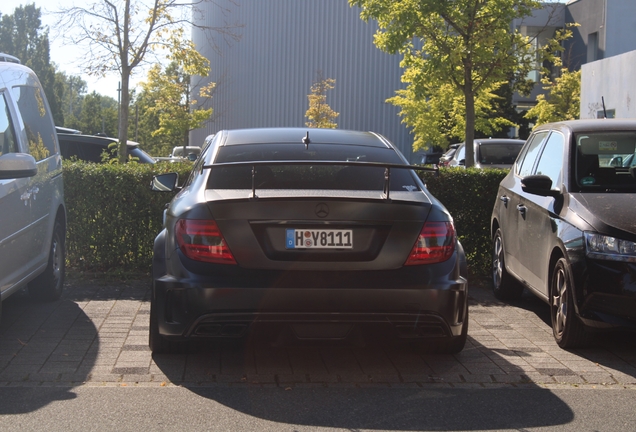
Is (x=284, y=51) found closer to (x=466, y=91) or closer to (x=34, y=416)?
(x=466, y=91)

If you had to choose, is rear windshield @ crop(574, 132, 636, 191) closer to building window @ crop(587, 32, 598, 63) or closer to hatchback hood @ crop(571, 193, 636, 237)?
hatchback hood @ crop(571, 193, 636, 237)

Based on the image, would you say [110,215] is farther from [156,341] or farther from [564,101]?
[564,101]

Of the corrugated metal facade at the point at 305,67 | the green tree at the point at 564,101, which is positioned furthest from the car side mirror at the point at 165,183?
the corrugated metal facade at the point at 305,67

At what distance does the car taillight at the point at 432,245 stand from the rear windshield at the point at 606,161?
1982mm

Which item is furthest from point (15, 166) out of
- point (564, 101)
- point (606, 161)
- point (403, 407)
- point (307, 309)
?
point (564, 101)

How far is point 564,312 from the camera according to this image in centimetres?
619

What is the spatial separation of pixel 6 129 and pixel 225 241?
2.63m

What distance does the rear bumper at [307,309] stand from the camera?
16.1 feet

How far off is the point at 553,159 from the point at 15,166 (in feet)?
14.0

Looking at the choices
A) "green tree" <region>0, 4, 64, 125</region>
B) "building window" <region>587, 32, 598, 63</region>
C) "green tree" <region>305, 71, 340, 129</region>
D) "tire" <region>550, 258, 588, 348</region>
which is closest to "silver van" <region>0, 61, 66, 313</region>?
"tire" <region>550, 258, 588, 348</region>

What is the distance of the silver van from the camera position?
5.95 metres

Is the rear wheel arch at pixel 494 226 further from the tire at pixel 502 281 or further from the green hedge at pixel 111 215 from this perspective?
the green hedge at pixel 111 215

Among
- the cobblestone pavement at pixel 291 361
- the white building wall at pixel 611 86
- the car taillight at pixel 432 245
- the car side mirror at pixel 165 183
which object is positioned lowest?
the cobblestone pavement at pixel 291 361

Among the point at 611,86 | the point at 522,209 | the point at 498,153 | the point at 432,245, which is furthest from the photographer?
the point at 611,86
